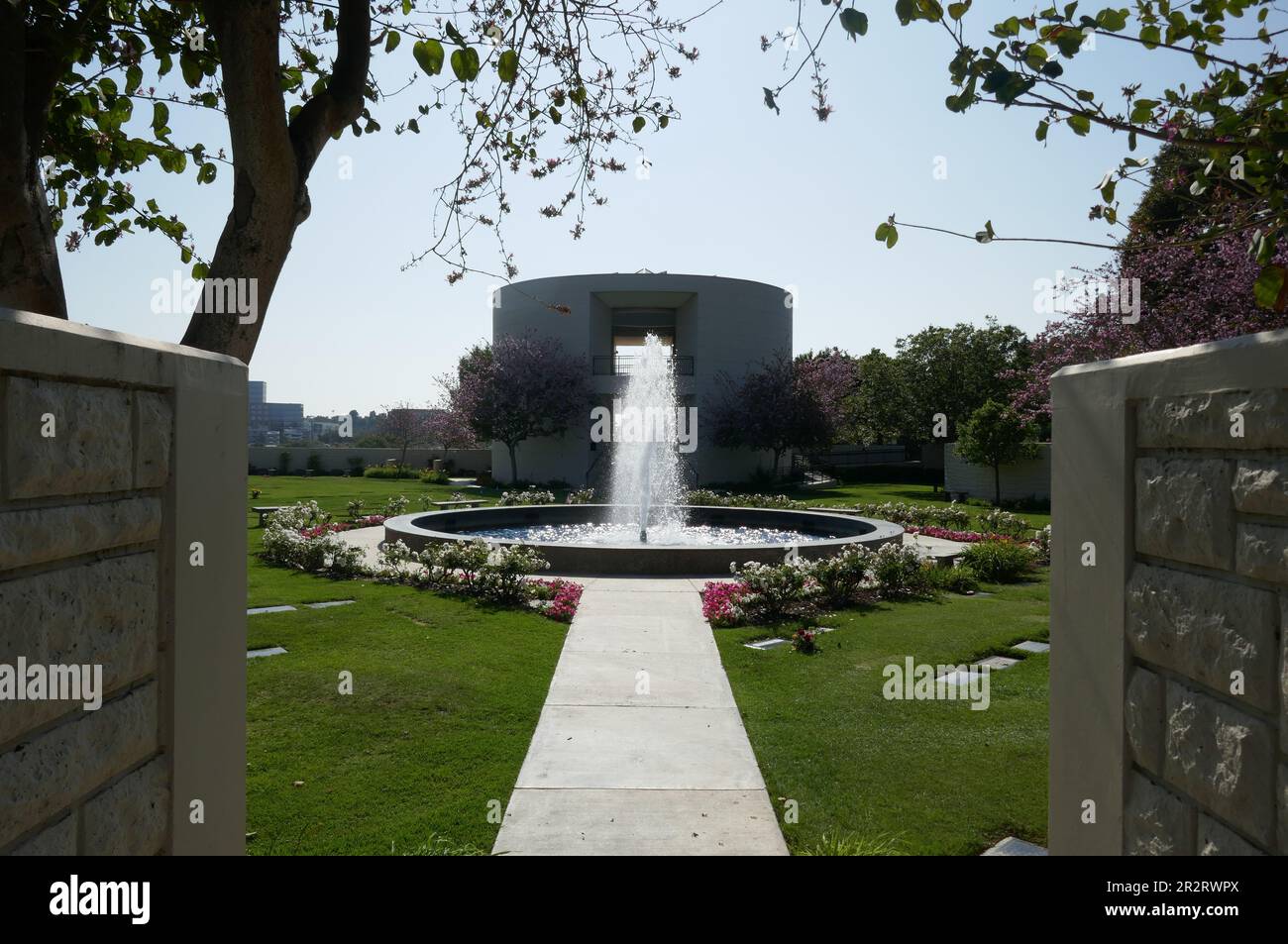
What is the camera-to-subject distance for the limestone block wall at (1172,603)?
6.89 ft

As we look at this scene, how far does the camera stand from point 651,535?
57.7 feet

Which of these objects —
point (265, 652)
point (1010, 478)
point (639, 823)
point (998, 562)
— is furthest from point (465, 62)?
point (1010, 478)

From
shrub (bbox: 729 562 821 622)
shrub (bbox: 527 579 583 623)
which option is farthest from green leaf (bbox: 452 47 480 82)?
shrub (bbox: 729 562 821 622)

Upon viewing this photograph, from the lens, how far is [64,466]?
212 cm

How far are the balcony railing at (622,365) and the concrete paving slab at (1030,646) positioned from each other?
25583 millimetres

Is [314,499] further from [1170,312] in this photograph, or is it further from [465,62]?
[465,62]

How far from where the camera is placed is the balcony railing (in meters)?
33.9

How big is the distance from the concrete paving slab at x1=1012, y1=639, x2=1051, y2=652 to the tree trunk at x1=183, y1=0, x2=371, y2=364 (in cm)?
742

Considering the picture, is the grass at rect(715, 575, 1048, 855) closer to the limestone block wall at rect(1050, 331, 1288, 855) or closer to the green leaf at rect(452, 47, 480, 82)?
the limestone block wall at rect(1050, 331, 1288, 855)

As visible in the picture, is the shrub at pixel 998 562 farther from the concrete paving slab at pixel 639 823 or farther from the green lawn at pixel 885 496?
the green lawn at pixel 885 496

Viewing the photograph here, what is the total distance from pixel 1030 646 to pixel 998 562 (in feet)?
14.8

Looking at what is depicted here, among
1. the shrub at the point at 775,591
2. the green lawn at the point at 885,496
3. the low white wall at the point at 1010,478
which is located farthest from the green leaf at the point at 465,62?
the low white wall at the point at 1010,478
